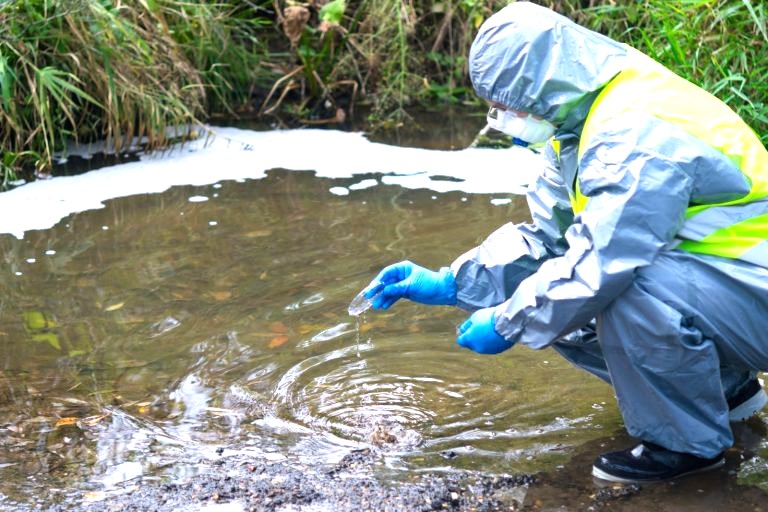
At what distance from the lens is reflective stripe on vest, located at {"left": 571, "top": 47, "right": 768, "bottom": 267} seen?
2.55 meters

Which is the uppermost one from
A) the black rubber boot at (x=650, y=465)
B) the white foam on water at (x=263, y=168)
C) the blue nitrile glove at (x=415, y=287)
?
the blue nitrile glove at (x=415, y=287)

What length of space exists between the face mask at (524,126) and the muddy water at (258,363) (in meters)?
0.83

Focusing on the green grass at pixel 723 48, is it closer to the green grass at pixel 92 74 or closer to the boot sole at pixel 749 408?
the boot sole at pixel 749 408

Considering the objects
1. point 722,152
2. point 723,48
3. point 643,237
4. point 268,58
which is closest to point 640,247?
point 643,237

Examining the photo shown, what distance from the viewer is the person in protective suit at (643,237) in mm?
2463

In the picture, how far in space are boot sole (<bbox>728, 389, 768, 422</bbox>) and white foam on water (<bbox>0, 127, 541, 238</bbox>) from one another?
2400 mm

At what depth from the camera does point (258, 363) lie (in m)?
3.54

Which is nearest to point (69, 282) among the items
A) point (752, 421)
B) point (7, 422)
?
point (7, 422)

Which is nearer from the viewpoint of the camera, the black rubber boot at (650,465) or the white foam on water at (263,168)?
the black rubber boot at (650,465)

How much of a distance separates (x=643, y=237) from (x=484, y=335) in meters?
0.49

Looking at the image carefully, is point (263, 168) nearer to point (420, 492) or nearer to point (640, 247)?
point (420, 492)

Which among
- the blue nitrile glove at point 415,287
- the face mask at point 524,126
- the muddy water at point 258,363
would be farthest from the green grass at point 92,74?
the face mask at point 524,126

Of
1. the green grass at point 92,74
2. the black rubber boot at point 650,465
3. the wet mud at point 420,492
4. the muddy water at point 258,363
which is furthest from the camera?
the green grass at point 92,74

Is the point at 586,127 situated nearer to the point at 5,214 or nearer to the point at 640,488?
the point at 640,488
